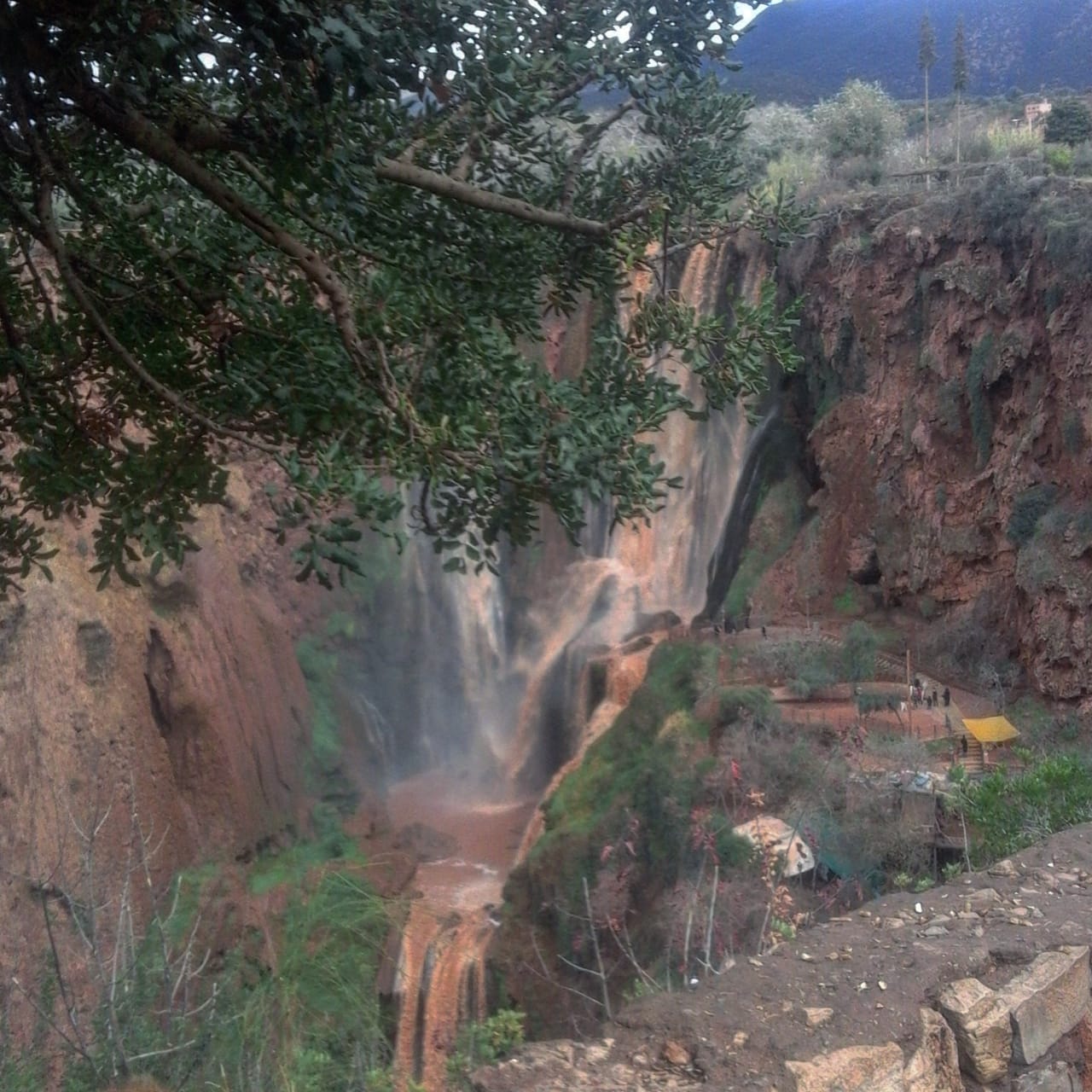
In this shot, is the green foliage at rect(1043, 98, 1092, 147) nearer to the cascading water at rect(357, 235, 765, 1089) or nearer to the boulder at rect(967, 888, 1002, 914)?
the cascading water at rect(357, 235, 765, 1089)

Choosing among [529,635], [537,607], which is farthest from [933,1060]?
[537,607]

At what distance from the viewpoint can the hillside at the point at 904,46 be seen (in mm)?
37500

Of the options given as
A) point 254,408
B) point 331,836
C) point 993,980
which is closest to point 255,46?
point 254,408

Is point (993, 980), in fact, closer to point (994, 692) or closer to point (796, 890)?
point (796, 890)

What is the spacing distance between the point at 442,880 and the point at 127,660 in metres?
6.71

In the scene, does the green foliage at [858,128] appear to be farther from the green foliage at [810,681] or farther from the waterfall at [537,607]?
the green foliage at [810,681]

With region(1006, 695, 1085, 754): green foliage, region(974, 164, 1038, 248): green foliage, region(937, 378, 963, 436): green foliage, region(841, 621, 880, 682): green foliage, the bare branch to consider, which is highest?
region(974, 164, 1038, 248): green foliage

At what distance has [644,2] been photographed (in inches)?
179

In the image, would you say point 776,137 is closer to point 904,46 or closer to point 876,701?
Answer: point 904,46

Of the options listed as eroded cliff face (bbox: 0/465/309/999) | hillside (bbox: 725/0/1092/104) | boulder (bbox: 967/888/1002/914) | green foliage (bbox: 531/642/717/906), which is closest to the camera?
boulder (bbox: 967/888/1002/914)

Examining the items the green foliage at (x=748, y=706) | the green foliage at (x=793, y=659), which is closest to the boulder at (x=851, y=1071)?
the green foliage at (x=748, y=706)

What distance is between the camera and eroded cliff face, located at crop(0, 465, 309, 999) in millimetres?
11141

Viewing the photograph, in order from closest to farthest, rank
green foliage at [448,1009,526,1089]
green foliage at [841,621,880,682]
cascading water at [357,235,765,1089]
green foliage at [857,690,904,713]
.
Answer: green foliage at [448,1009,526,1089]
green foliage at [857,690,904,713]
green foliage at [841,621,880,682]
cascading water at [357,235,765,1089]

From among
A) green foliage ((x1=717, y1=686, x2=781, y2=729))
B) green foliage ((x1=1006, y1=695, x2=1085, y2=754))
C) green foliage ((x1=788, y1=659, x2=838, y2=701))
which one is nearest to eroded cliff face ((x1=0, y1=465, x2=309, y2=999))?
green foliage ((x1=717, y1=686, x2=781, y2=729))
